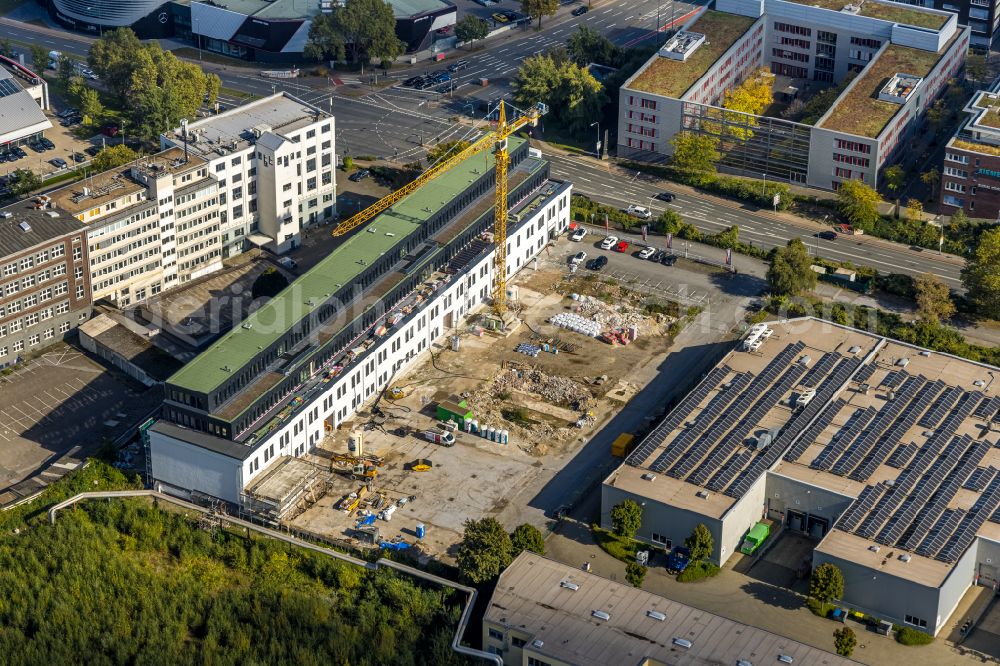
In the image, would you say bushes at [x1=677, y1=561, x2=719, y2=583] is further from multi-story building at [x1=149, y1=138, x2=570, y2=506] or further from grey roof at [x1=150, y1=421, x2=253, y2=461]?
grey roof at [x1=150, y1=421, x2=253, y2=461]

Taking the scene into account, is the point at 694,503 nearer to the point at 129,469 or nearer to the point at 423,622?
the point at 423,622

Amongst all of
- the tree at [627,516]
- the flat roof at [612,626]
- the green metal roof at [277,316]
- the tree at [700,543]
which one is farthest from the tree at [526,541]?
the green metal roof at [277,316]

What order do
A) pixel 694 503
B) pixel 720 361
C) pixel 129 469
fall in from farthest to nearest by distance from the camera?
pixel 720 361 < pixel 129 469 < pixel 694 503

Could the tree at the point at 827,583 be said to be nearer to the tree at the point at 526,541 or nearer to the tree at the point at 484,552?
the tree at the point at 526,541

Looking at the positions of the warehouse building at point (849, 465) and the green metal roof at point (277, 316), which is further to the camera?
the green metal roof at point (277, 316)

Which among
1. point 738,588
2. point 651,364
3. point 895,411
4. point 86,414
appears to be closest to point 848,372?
point 895,411

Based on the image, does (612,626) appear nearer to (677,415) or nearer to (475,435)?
(677,415)

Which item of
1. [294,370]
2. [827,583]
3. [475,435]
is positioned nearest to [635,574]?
[827,583]
